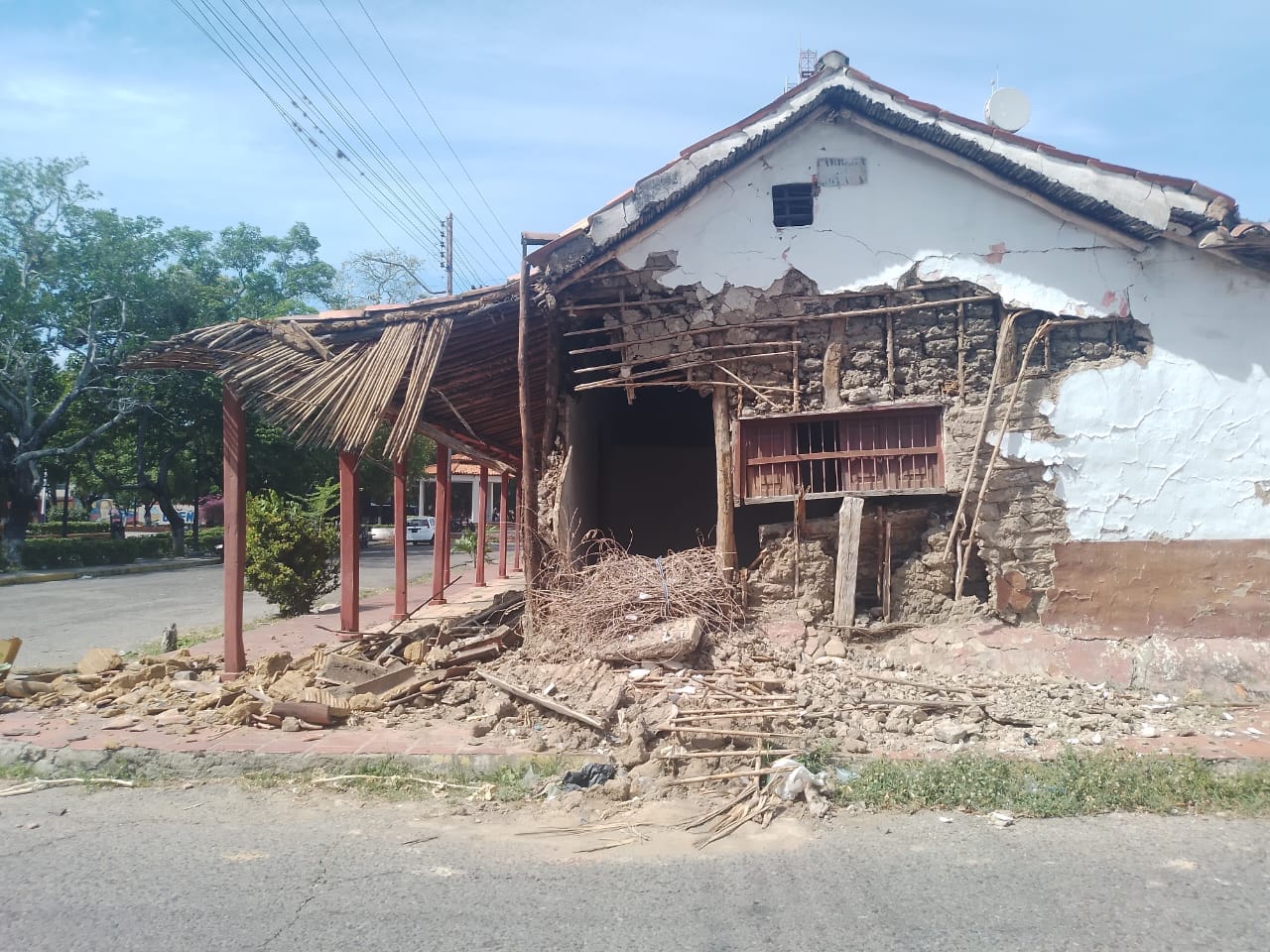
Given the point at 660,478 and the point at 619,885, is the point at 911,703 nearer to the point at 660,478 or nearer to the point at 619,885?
the point at 619,885

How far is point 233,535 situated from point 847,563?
564cm

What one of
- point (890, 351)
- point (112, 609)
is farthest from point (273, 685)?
point (112, 609)

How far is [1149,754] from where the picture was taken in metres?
5.76

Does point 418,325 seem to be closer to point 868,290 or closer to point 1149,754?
point 868,290

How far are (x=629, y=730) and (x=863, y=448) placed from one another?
3438mm

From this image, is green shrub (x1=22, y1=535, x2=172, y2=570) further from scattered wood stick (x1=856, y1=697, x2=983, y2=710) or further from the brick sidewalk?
scattered wood stick (x1=856, y1=697, x2=983, y2=710)

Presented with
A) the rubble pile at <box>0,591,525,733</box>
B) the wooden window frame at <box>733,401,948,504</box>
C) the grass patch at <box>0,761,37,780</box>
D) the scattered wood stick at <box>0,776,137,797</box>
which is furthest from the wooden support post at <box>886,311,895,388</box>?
the grass patch at <box>0,761,37,780</box>

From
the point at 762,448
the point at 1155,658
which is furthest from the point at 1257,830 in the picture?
the point at 762,448

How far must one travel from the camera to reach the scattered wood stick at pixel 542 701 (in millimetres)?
6367

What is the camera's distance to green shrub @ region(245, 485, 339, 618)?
Result: 14.0m

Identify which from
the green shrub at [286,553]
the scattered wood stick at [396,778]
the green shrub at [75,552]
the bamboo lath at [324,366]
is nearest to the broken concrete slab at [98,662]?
the bamboo lath at [324,366]

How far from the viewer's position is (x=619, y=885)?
4.36 m

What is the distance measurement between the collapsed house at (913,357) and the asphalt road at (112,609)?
4.96m

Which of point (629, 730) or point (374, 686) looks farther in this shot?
point (374, 686)
